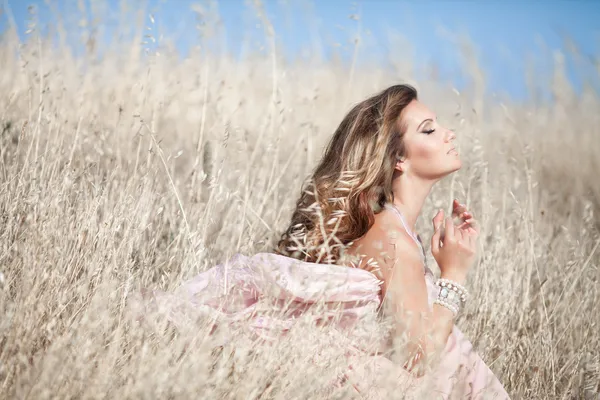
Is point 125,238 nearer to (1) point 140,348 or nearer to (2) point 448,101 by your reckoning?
(1) point 140,348

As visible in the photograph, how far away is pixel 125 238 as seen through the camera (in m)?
2.50

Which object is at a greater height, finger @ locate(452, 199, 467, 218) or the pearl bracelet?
finger @ locate(452, 199, 467, 218)

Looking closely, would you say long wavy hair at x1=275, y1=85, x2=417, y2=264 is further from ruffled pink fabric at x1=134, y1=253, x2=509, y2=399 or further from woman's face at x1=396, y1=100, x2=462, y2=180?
ruffled pink fabric at x1=134, y1=253, x2=509, y2=399

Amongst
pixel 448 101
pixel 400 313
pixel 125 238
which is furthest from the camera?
pixel 448 101

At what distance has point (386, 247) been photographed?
2.52 meters

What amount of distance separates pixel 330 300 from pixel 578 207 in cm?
380

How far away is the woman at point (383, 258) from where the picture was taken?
2.34 meters

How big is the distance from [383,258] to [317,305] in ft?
1.19

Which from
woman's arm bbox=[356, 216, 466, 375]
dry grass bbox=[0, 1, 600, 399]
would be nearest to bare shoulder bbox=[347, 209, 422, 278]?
woman's arm bbox=[356, 216, 466, 375]

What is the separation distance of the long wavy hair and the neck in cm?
5

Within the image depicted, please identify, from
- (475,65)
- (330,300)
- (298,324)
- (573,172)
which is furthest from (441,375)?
(573,172)

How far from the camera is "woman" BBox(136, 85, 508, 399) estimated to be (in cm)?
234

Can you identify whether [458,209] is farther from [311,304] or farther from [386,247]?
[311,304]

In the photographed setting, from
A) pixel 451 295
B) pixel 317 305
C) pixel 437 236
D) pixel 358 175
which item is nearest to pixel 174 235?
pixel 358 175
